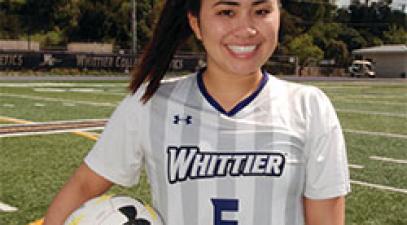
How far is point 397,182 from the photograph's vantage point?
619 centimetres

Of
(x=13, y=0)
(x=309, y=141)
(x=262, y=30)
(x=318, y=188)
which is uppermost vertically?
(x=13, y=0)

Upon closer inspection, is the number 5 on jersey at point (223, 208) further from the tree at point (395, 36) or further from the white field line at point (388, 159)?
the tree at point (395, 36)

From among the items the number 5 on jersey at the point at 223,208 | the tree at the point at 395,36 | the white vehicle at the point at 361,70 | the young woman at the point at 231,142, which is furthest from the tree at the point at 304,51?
the number 5 on jersey at the point at 223,208

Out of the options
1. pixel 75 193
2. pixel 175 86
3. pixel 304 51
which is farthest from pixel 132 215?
pixel 304 51

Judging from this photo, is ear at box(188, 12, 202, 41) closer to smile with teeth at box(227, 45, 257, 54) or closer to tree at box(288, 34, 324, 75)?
smile with teeth at box(227, 45, 257, 54)

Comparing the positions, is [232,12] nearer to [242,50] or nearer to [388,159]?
[242,50]

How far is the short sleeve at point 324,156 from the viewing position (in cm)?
175

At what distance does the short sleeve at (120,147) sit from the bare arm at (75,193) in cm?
3

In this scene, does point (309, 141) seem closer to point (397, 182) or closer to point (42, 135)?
point (397, 182)

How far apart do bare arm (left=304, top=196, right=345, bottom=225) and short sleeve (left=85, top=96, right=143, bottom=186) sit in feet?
1.92

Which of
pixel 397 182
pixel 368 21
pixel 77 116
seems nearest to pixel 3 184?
pixel 397 182

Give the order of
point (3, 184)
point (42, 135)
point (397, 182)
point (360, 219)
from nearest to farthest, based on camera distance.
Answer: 1. point (360, 219)
2. point (3, 184)
3. point (397, 182)
4. point (42, 135)

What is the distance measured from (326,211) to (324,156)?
178mm

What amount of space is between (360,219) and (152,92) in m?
3.33
